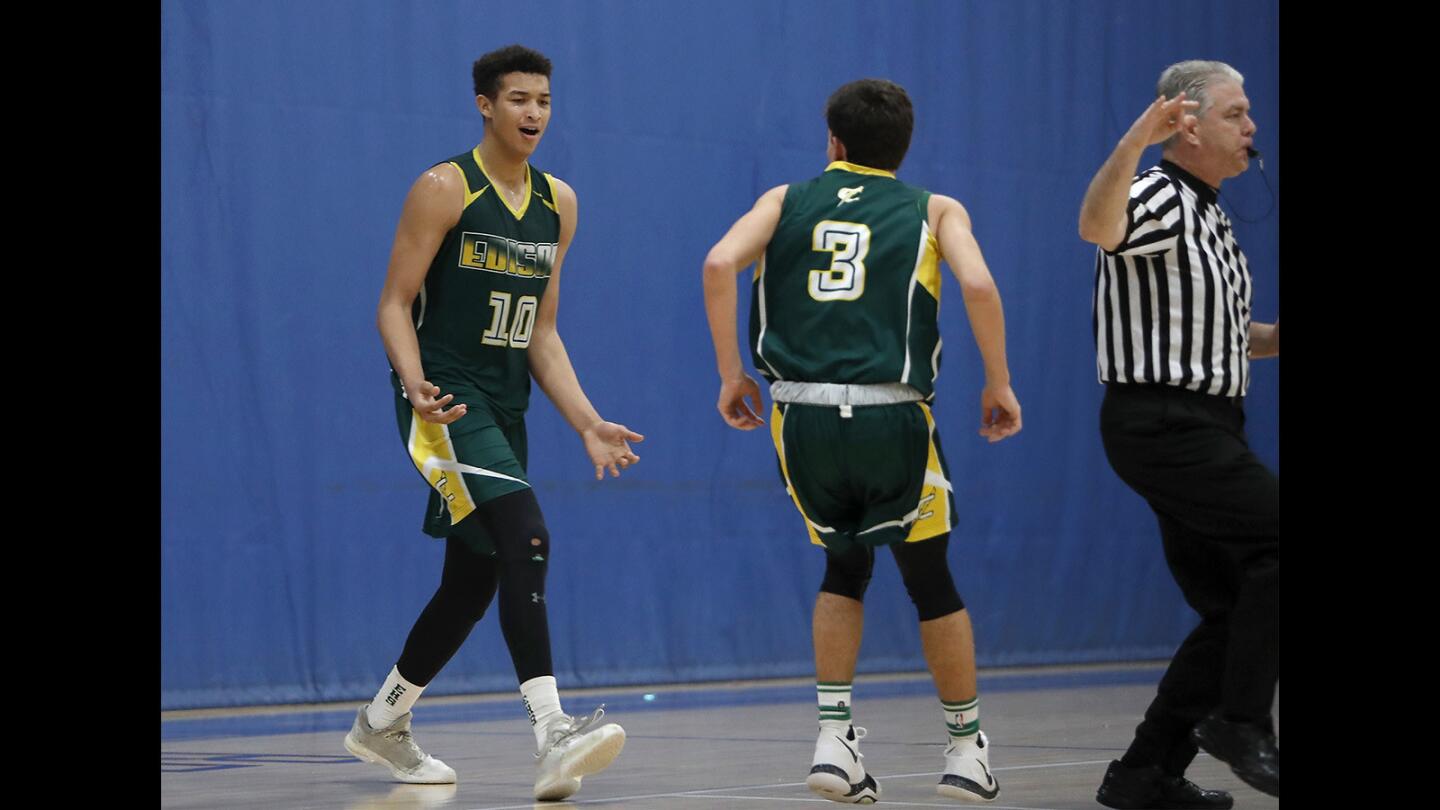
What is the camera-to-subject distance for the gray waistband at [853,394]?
12.9 feet

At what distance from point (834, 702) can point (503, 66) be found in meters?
1.82

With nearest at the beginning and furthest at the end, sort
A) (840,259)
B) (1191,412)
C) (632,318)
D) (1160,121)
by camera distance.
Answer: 1. (1160,121)
2. (1191,412)
3. (840,259)
4. (632,318)

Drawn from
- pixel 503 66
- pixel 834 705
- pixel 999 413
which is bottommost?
pixel 834 705

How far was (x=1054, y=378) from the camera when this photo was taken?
970cm

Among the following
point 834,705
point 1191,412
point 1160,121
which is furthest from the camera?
point 834,705

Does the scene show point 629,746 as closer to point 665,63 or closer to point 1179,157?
point 1179,157

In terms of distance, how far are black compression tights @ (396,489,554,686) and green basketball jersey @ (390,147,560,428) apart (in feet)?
1.10

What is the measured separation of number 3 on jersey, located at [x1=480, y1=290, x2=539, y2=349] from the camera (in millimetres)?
4613

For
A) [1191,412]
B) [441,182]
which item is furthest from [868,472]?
[441,182]

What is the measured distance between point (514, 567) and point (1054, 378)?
19.2 feet

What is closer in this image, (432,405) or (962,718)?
(962,718)

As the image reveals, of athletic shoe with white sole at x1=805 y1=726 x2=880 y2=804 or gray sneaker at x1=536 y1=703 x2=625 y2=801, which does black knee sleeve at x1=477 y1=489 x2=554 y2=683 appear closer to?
gray sneaker at x1=536 y1=703 x2=625 y2=801

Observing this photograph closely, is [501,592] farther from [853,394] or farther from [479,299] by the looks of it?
[853,394]

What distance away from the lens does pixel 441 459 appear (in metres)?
4.46
